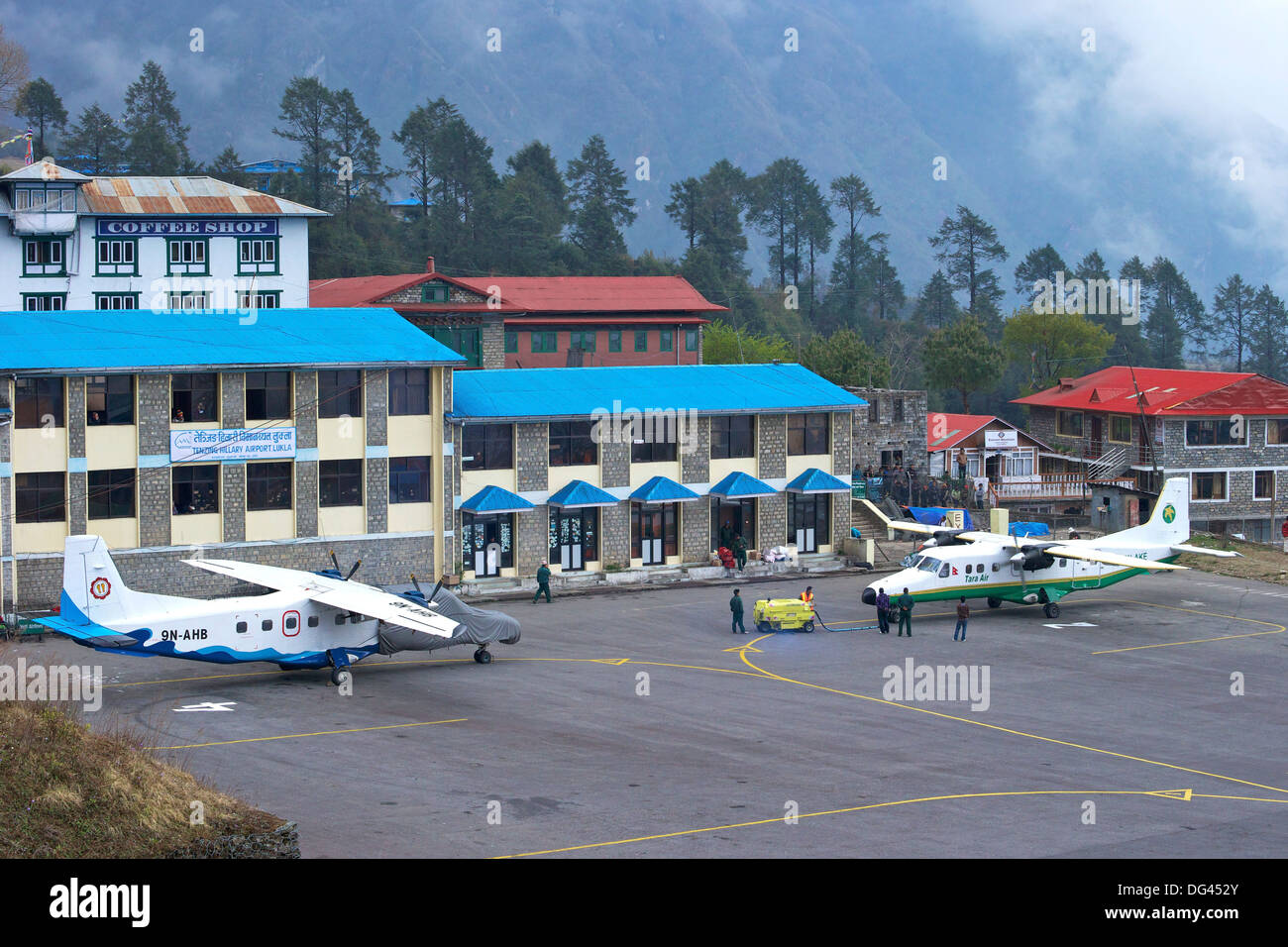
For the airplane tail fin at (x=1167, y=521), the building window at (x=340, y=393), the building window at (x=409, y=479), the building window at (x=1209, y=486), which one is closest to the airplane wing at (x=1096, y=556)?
the airplane tail fin at (x=1167, y=521)

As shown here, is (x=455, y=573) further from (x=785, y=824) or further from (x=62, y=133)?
(x=62, y=133)

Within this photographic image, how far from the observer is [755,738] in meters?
34.2

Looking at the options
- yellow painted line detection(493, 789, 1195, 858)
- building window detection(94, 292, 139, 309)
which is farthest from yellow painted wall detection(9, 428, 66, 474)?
yellow painted line detection(493, 789, 1195, 858)

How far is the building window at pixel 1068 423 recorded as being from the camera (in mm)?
87750

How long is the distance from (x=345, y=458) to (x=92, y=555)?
58.3ft

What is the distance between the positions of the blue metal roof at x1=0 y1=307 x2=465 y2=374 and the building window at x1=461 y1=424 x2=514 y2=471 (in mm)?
3297

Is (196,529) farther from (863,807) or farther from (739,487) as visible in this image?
(863,807)

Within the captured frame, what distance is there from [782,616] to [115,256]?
148 ft

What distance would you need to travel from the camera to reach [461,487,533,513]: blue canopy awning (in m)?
55.1

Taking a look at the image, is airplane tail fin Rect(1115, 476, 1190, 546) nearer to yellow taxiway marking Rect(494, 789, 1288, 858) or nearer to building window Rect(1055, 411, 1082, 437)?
yellow taxiway marking Rect(494, 789, 1288, 858)

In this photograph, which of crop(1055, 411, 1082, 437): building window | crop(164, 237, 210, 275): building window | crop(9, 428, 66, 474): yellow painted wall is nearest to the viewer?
crop(9, 428, 66, 474): yellow painted wall

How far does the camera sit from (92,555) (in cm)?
3575

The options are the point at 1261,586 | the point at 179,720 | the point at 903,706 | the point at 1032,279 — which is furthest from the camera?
the point at 1032,279

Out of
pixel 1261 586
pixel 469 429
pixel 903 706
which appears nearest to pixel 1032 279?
pixel 1261 586
